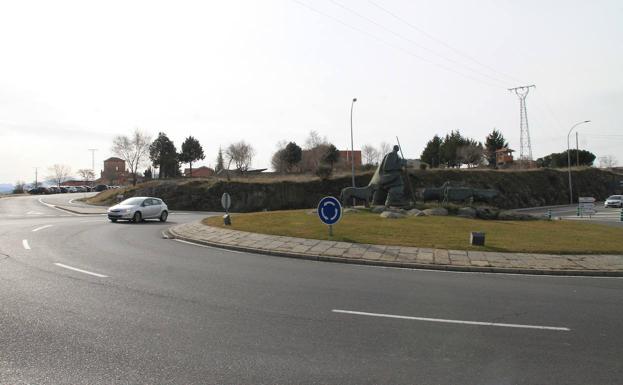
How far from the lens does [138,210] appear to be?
25.5 meters

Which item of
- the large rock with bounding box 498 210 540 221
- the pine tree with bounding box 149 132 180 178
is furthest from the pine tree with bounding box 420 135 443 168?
the large rock with bounding box 498 210 540 221

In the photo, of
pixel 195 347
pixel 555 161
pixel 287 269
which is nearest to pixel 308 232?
pixel 287 269

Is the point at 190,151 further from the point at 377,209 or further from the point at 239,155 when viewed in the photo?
the point at 377,209

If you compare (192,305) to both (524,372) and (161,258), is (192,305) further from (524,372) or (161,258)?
(161,258)

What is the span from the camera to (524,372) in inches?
175

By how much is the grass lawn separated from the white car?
6453 millimetres

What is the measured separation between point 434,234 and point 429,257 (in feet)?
13.8

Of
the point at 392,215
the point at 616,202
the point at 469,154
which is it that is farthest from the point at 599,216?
the point at 469,154

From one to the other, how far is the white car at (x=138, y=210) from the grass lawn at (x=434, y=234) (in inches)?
254

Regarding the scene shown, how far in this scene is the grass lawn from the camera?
13.8 metres

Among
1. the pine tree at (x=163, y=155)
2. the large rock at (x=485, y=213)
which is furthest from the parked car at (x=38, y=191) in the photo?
the large rock at (x=485, y=213)

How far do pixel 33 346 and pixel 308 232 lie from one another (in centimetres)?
1183

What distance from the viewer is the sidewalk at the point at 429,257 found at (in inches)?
428

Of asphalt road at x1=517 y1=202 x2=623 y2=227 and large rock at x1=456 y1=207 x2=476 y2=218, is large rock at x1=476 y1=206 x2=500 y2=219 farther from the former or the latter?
asphalt road at x1=517 y1=202 x2=623 y2=227
